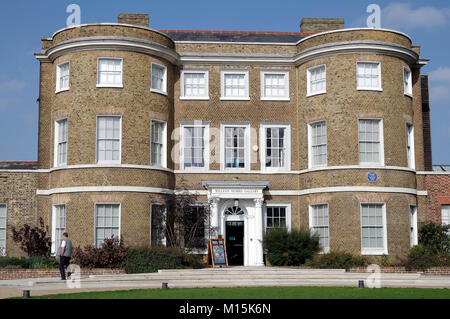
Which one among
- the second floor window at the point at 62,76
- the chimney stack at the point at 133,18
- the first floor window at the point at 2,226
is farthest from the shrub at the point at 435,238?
the first floor window at the point at 2,226

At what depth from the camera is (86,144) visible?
24.7 metres

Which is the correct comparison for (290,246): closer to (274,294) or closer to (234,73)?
(234,73)

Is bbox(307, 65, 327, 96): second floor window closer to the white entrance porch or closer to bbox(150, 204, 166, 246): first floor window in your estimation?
the white entrance porch

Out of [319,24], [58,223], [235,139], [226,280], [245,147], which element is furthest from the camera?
[319,24]

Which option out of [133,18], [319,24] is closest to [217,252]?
[133,18]

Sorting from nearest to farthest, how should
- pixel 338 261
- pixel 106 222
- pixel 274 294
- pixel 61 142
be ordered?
pixel 274 294, pixel 338 261, pixel 106 222, pixel 61 142

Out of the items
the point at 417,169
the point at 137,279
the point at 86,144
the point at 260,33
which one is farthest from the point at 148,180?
the point at 417,169

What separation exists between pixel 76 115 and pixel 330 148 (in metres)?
10.8

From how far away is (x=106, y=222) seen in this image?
2433 centimetres

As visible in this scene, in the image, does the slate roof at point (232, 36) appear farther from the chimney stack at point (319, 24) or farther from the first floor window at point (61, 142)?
the first floor window at point (61, 142)

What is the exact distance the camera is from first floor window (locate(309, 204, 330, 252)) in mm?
25344

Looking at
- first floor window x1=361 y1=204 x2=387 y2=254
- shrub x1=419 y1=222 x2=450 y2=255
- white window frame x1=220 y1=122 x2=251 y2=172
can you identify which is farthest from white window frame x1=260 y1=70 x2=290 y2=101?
shrub x1=419 y1=222 x2=450 y2=255

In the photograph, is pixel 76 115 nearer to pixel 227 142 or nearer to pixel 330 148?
pixel 227 142

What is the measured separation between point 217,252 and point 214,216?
2.48m
